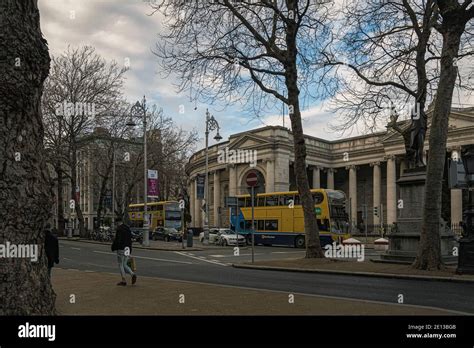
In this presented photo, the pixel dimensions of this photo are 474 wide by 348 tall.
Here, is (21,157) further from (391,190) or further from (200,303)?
(391,190)

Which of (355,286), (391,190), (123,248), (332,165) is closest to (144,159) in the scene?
(123,248)

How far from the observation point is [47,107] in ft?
144

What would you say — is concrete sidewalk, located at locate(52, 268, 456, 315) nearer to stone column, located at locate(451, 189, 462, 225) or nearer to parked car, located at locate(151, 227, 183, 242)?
parked car, located at locate(151, 227, 183, 242)

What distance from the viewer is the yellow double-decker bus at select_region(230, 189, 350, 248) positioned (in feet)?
123

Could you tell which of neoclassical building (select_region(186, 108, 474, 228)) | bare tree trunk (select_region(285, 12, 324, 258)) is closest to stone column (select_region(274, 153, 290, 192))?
neoclassical building (select_region(186, 108, 474, 228))

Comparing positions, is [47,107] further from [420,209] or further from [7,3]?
[7,3]

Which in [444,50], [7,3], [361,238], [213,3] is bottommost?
[361,238]

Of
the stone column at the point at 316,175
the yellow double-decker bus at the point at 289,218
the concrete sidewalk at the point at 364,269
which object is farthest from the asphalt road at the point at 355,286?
the stone column at the point at 316,175

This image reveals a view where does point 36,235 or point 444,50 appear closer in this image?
point 36,235

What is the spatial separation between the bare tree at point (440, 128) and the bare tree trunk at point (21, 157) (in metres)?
12.8

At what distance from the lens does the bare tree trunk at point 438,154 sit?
15688mm

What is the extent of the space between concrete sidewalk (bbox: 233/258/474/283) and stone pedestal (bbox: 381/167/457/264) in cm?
92

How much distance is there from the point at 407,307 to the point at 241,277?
7667 millimetres

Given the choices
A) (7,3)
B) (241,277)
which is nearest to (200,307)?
(7,3)
